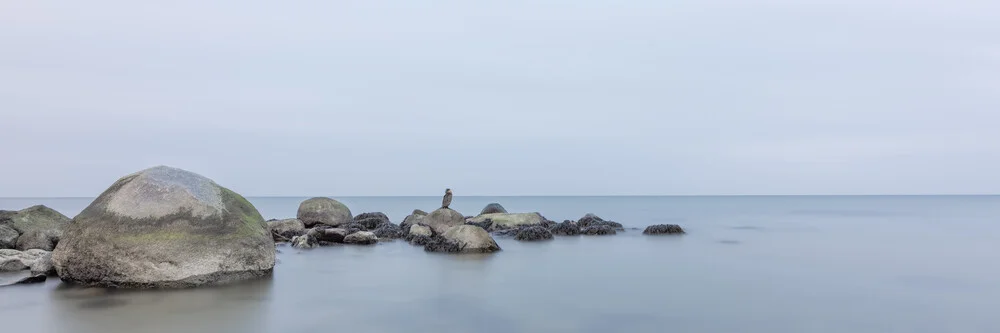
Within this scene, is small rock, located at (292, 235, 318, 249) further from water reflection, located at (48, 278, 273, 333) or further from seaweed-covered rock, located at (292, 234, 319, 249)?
water reflection, located at (48, 278, 273, 333)

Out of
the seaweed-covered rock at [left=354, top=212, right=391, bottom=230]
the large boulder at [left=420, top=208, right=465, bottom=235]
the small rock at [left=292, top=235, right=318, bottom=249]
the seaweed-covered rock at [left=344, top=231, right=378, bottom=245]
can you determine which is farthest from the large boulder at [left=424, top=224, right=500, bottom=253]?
the seaweed-covered rock at [left=354, top=212, right=391, bottom=230]

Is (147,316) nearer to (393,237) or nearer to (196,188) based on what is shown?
(196,188)

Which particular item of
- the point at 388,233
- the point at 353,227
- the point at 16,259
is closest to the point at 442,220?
the point at 388,233

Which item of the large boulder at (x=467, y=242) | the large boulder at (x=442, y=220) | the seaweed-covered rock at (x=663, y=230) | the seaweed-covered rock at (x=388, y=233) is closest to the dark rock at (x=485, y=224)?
the large boulder at (x=442, y=220)

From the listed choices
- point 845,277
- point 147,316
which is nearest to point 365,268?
point 147,316

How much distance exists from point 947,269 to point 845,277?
4459 millimetres

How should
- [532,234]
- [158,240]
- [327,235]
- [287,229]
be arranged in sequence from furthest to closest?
[532,234], [287,229], [327,235], [158,240]

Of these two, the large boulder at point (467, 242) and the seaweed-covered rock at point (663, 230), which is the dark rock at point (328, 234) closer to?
the large boulder at point (467, 242)

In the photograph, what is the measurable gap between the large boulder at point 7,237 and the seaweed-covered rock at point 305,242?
685cm

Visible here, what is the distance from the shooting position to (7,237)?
14.2 meters

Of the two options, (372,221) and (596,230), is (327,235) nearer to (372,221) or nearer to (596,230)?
(372,221)

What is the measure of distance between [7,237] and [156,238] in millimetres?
7453

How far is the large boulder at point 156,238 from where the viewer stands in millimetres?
10016

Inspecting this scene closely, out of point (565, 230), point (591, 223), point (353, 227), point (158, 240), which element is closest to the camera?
point (158, 240)
